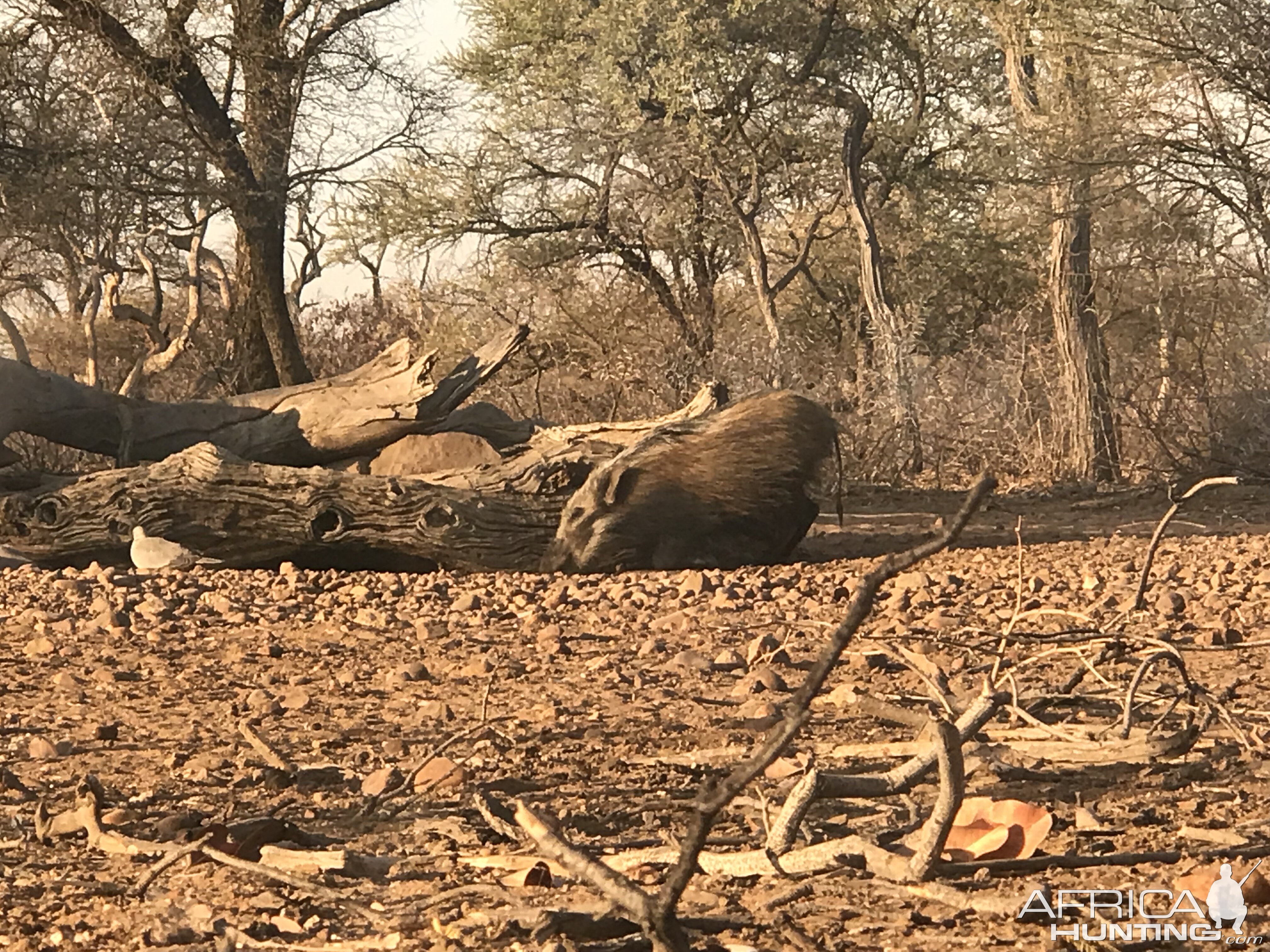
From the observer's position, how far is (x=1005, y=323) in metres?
16.4

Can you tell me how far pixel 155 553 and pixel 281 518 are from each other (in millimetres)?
582

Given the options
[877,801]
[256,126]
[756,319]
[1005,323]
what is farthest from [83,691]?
[756,319]

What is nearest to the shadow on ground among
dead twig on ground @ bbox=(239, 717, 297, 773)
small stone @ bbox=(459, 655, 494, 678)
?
small stone @ bbox=(459, 655, 494, 678)

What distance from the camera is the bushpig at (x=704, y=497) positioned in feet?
23.1

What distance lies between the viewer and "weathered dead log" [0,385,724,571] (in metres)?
6.97

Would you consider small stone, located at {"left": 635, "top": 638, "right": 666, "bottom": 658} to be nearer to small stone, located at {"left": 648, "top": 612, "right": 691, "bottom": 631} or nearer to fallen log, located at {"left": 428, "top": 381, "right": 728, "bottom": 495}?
small stone, located at {"left": 648, "top": 612, "right": 691, "bottom": 631}

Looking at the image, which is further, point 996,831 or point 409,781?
point 409,781

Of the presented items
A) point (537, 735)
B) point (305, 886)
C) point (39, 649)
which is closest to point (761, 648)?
point (537, 735)

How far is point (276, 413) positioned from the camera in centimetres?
893

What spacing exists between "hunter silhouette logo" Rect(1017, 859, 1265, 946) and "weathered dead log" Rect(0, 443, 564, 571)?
16.7 ft

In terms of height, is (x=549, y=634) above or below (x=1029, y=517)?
above

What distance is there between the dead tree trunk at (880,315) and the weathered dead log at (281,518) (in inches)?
241

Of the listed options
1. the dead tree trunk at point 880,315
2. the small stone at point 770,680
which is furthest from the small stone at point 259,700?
the dead tree trunk at point 880,315

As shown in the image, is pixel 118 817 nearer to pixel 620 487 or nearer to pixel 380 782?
pixel 380 782
